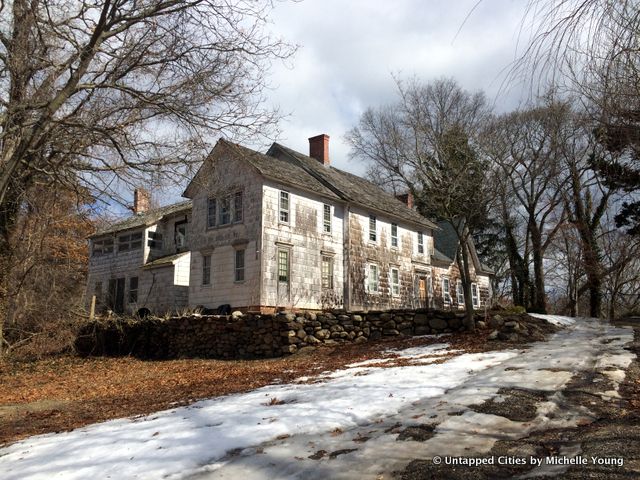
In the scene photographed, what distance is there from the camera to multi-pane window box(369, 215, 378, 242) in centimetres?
2789

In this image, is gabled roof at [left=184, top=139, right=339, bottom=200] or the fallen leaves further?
gabled roof at [left=184, top=139, right=339, bottom=200]

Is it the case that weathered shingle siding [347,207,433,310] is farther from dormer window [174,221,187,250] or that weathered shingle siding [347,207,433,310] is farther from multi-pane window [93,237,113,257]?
multi-pane window [93,237,113,257]

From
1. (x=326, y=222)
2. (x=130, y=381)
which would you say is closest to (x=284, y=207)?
(x=326, y=222)

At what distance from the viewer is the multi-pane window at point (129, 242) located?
3123 cm

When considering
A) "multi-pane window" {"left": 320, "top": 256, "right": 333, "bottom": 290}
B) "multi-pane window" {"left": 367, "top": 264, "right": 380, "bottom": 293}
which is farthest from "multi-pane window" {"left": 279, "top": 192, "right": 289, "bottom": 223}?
"multi-pane window" {"left": 367, "top": 264, "right": 380, "bottom": 293}

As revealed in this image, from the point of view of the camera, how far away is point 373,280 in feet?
90.4

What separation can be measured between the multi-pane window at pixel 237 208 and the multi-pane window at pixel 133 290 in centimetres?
1073

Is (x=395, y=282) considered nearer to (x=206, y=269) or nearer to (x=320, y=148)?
(x=320, y=148)

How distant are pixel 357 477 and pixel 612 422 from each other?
3145 millimetres

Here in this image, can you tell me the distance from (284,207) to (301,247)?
196 cm

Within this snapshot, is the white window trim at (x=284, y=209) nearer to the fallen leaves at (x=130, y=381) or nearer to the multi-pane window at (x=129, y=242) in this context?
the fallen leaves at (x=130, y=381)

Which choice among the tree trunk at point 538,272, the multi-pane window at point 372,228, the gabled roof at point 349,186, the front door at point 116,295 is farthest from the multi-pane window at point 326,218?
the tree trunk at point 538,272

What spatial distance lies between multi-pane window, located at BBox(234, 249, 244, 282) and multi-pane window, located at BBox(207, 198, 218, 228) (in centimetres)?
248

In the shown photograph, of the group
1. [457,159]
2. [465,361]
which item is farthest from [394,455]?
[457,159]
